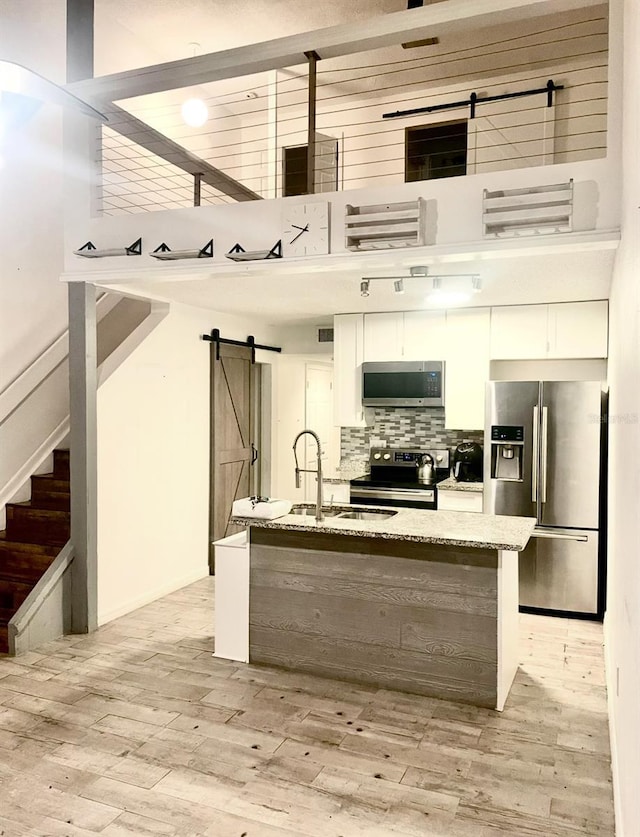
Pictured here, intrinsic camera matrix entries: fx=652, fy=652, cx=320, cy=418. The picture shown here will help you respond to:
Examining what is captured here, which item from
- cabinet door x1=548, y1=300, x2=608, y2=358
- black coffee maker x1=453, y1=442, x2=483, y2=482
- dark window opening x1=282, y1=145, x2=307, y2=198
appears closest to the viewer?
cabinet door x1=548, y1=300, x2=608, y2=358

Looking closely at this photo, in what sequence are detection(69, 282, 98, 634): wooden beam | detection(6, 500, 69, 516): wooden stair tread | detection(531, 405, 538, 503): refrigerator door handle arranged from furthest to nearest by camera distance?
detection(531, 405, 538, 503): refrigerator door handle → detection(6, 500, 69, 516): wooden stair tread → detection(69, 282, 98, 634): wooden beam

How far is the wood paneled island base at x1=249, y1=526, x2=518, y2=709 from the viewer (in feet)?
11.3

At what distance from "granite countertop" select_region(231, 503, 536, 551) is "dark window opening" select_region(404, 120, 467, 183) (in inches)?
165

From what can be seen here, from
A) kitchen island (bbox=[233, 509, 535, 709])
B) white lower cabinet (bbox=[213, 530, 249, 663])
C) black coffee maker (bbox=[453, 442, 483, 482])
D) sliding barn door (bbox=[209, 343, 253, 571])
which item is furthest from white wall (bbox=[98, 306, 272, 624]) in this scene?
black coffee maker (bbox=[453, 442, 483, 482])

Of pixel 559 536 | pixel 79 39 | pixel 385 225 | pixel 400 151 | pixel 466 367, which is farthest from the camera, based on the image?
pixel 400 151

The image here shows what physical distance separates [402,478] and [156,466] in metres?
2.31

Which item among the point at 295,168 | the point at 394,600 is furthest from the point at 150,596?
the point at 295,168

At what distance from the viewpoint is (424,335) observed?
18.9 ft

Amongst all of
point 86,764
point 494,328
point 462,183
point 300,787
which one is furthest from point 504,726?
point 494,328

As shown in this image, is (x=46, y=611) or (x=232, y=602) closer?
(x=232, y=602)

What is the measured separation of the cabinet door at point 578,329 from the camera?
5.11 meters

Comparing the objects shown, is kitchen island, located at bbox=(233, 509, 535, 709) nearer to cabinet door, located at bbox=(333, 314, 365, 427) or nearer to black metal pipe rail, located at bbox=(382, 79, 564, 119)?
cabinet door, located at bbox=(333, 314, 365, 427)

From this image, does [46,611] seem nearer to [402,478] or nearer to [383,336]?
[402,478]

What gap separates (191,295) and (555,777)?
389cm
